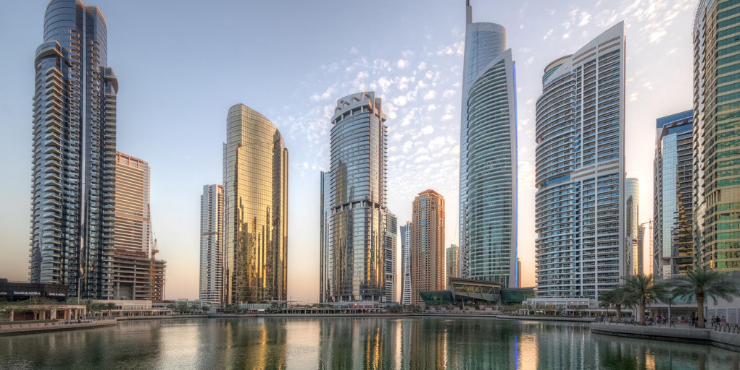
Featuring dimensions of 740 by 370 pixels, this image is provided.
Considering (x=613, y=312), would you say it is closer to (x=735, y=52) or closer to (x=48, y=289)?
(x=735, y=52)

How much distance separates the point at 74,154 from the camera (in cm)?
17350

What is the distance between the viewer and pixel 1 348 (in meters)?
63.2

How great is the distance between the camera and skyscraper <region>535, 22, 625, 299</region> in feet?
541

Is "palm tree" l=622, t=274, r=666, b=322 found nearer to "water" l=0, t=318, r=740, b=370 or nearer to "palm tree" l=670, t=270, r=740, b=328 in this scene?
"water" l=0, t=318, r=740, b=370

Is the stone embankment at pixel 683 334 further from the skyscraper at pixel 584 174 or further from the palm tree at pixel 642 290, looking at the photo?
the skyscraper at pixel 584 174

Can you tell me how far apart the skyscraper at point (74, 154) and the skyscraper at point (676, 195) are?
215 m

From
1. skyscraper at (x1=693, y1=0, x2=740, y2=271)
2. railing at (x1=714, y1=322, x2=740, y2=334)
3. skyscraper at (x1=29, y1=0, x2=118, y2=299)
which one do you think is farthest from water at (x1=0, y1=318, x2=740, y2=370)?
skyscraper at (x1=29, y1=0, x2=118, y2=299)

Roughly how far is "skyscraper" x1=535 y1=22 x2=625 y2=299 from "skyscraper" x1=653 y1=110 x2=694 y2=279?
31.4m

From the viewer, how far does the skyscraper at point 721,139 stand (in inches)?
3664

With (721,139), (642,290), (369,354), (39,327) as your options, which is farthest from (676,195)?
(39,327)

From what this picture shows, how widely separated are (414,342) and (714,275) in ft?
142

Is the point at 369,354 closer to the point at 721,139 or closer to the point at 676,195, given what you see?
the point at 721,139

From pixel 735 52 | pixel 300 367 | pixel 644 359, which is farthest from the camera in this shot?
pixel 735 52

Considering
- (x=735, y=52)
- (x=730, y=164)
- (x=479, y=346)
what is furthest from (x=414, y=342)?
(x=735, y=52)
